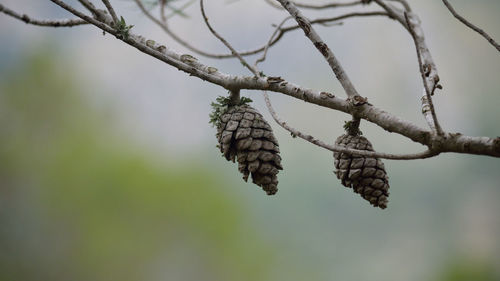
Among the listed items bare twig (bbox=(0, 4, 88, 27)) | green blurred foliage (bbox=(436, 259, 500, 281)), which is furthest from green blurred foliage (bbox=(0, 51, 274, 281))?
bare twig (bbox=(0, 4, 88, 27))

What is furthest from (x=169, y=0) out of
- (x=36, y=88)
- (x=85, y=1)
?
(x=36, y=88)

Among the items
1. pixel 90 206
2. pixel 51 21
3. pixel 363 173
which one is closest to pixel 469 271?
pixel 90 206

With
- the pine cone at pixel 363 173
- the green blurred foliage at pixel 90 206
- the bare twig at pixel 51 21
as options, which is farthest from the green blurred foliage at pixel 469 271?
the bare twig at pixel 51 21

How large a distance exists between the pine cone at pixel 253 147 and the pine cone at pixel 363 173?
67mm

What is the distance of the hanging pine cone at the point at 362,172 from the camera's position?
1.54ft

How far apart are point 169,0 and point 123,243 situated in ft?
6.86

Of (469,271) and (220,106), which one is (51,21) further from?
(469,271)

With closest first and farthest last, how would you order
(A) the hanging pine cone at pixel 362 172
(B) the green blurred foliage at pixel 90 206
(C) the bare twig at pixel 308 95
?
(C) the bare twig at pixel 308 95 → (A) the hanging pine cone at pixel 362 172 → (B) the green blurred foliage at pixel 90 206

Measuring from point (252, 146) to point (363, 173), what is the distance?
12 cm

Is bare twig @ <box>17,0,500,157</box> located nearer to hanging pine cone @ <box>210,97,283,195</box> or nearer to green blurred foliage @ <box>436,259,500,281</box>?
hanging pine cone @ <box>210,97,283,195</box>

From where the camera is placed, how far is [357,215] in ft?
11.8

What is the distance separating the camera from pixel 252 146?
1.55 ft

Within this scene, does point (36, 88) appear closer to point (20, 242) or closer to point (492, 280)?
point (20, 242)

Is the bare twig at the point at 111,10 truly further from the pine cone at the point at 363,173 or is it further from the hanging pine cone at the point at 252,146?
the pine cone at the point at 363,173
